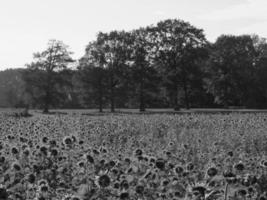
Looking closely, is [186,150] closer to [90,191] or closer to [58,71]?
[90,191]

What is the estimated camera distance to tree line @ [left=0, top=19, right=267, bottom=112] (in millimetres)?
54688

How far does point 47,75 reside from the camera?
5772cm

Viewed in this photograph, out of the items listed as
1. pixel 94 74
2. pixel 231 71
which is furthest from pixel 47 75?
pixel 231 71

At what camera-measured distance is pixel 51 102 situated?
2271 inches

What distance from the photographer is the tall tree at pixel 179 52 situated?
55.5 m

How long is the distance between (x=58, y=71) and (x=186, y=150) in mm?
50659

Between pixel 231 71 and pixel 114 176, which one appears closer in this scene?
pixel 114 176

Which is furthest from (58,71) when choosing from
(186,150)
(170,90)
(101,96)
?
(186,150)

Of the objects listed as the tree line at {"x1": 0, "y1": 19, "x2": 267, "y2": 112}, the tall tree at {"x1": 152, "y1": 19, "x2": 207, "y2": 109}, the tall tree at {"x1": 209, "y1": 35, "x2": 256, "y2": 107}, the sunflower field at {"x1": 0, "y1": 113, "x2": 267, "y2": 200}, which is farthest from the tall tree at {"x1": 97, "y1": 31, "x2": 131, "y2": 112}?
the sunflower field at {"x1": 0, "y1": 113, "x2": 267, "y2": 200}

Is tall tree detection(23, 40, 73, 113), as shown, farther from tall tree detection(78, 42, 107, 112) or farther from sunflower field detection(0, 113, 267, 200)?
sunflower field detection(0, 113, 267, 200)

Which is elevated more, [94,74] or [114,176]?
[94,74]

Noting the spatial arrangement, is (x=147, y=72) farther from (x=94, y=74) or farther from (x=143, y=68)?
(x=94, y=74)

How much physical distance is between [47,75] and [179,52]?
15768 millimetres

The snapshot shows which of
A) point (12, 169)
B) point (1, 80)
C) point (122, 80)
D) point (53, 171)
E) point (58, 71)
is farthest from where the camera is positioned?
point (1, 80)
